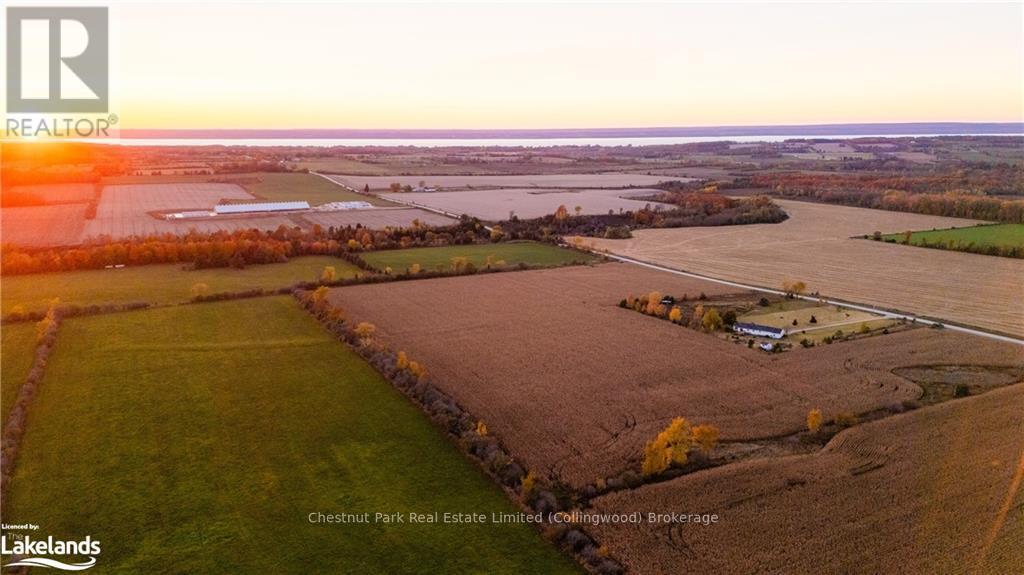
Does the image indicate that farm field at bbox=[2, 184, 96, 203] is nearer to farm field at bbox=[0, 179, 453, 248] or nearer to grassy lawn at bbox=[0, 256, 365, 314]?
farm field at bbox=[0, 179, 453, 248]

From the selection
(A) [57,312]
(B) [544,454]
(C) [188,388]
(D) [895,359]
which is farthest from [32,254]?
(D) [895,359]

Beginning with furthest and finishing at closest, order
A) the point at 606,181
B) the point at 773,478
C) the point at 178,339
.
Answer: the point at 606,181 → the point at 178,339 → the point at 773,478

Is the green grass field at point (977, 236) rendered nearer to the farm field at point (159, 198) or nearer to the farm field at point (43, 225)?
the farm field at point (43, 225)

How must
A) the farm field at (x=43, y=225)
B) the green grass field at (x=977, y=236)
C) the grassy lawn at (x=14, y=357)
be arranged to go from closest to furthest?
1. the grassy lawn at (x=14, y=357)
2. the farm field at (x=43, y=225)
3. the green grass field at (x=977, y=236)

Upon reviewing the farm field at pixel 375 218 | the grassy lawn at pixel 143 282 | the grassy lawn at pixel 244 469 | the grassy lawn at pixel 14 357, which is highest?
the farm field at pixel 375 218

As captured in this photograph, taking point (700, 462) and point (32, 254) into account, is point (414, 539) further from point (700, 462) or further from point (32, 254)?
point (32, 254)

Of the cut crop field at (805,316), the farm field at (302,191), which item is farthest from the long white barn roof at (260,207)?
the cut crop field at (805,316)

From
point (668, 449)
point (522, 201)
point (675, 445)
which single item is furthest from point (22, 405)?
point (522, 201)
